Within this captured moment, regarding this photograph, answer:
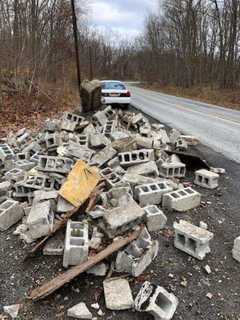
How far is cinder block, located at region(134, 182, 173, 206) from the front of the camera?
4.47m

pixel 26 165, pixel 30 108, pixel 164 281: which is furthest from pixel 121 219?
pixel 30 108

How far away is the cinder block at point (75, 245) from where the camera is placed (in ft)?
10.4

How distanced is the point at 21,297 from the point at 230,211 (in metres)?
3.07

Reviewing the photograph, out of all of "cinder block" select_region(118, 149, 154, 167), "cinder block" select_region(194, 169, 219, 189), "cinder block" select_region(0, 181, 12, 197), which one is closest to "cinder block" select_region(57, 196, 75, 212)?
"cinder block" select_region(0, 181, 12, 197)

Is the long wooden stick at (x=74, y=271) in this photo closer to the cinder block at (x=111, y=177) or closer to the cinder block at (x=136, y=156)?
the cinder block at (x=111, y=177)

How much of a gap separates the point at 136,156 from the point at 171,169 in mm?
704

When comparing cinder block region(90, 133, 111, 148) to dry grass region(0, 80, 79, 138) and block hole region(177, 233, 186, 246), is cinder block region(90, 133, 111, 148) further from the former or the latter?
dry grass region(0, 80, 79, 138)

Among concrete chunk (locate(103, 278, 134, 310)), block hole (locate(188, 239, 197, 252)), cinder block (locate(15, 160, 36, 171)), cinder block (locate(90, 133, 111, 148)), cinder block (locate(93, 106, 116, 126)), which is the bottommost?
concrete chunk (locate(103, 278, 134, 310))

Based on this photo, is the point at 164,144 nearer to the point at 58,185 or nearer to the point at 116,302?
the point at 58,185

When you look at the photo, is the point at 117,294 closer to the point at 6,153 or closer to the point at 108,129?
the point at 6,153

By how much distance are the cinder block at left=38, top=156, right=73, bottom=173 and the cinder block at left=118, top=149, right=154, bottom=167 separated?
3.14ft

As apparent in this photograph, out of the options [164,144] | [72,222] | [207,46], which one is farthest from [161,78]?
[72,222]

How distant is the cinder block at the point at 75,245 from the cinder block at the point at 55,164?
66.4 inches

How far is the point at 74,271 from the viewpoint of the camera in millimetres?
3031
